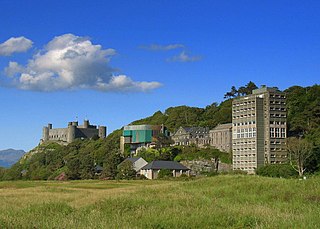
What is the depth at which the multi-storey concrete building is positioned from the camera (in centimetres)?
8125

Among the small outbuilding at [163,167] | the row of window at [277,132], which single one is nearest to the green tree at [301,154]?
the row of window at [277,132]

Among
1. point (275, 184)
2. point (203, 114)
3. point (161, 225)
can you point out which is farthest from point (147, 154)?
point (161, 225)

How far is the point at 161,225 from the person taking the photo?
17266mm

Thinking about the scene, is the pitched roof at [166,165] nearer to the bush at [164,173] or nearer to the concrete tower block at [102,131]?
the bush at [164,173]

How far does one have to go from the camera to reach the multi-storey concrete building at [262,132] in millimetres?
81250

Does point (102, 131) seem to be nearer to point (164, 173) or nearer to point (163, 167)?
point (163, 167)

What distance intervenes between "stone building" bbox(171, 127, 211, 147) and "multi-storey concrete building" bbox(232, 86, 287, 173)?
1742 cm

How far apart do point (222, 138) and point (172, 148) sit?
1434 cm

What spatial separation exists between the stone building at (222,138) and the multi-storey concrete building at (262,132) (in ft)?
22.9

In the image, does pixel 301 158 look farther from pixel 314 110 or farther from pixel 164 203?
pixel 164 203

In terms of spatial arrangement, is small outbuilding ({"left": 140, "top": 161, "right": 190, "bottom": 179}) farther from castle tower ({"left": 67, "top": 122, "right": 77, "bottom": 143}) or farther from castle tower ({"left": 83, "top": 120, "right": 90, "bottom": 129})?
castle tower ({"left": 83, "top": 120, "right": 90, "bottom": 129})

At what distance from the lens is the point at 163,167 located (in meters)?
91.4

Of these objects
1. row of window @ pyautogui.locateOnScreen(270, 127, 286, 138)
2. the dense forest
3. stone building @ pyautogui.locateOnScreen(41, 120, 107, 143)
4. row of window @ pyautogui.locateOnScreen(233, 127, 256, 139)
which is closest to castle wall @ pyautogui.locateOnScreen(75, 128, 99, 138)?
stone building @ pyautogui.locateOnScreen(41, 120, 107, 143)

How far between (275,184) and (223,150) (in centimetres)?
6250
